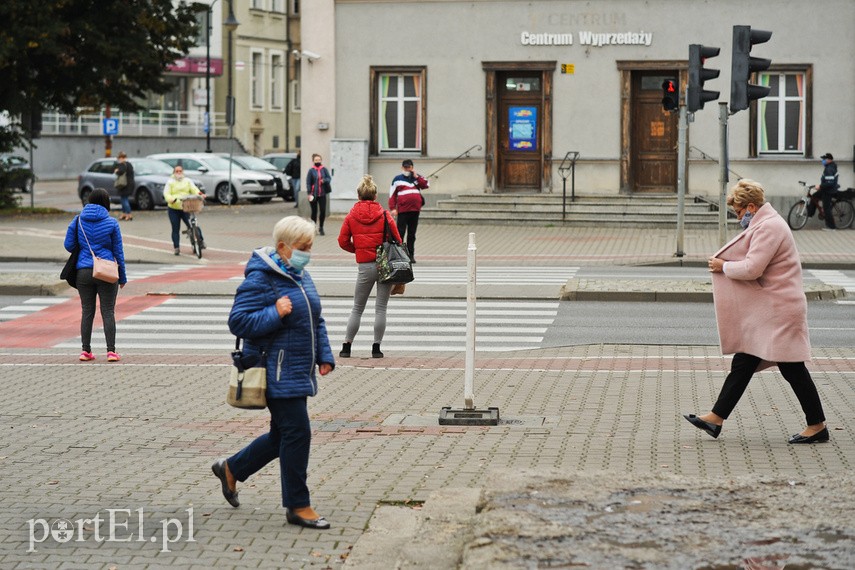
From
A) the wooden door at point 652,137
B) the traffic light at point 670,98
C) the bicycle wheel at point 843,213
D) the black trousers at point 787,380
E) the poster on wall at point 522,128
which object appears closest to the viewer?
the black trousers at point 787,380

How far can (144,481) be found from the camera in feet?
27.7

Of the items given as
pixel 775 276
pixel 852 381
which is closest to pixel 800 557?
pixel 775 276

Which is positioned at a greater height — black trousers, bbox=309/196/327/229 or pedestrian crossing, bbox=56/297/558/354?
black trousers, bbox=309/196/327/229

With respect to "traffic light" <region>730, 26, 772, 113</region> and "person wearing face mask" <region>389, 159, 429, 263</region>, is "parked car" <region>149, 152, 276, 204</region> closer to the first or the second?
"person wearing face mask" <region>389, 159, 429, 263</region>

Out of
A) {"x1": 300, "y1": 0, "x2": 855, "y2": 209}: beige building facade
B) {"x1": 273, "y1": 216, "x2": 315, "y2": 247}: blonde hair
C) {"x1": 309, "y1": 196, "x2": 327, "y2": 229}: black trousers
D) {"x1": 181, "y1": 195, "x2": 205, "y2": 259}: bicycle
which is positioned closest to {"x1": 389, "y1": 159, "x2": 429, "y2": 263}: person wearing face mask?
{"x1": 181, "y1": 195, "x2": 205, "y2": 259}: bicycle

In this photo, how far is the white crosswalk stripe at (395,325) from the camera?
15.6 m

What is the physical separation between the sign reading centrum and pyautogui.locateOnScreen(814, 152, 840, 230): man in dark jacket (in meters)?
5.06

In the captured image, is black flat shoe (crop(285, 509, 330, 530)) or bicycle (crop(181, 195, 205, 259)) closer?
black flat shoe (crop(285, 509, 330, 530))

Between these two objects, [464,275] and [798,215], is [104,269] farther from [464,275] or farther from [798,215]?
[798,215]

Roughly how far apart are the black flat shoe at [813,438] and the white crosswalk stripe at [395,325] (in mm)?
6105

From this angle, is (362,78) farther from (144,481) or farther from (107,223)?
(144,481)

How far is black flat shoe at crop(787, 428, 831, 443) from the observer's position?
9.34 meters

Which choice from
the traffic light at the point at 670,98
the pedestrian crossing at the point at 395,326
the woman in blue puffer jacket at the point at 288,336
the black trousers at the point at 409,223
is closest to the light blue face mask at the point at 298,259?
the woman in blue puffer jacket at the point at 288,336

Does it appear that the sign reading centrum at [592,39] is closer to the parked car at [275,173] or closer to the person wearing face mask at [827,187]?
the person wearing face mask at [827,187]
